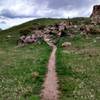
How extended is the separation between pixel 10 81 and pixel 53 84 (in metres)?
5.13

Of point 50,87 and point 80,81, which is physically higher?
point 50,87

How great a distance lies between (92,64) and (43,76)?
42.9 feet

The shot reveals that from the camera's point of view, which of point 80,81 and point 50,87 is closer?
point 50,87

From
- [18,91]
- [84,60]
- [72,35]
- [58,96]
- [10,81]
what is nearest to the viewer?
[58,96]

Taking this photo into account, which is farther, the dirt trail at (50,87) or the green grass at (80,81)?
the green grass at (80,81)

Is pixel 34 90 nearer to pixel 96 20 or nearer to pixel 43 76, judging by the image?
pixel 43 76

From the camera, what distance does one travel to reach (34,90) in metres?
28.5

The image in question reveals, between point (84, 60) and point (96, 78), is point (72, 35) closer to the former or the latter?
point (84, 60)

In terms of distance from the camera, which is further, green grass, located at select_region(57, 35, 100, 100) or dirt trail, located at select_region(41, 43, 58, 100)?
green grass, located at select_region(57, 35, 100, 100)

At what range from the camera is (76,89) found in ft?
94.4

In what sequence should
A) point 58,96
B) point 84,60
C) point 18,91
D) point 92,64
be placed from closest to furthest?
point 58,96
point 18,91
point 92,64
point 84,60

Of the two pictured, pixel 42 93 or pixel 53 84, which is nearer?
pixel 42 93

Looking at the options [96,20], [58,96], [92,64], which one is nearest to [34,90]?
[58,96]

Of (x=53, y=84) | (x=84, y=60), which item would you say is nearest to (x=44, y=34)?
(x=84, y=60)
